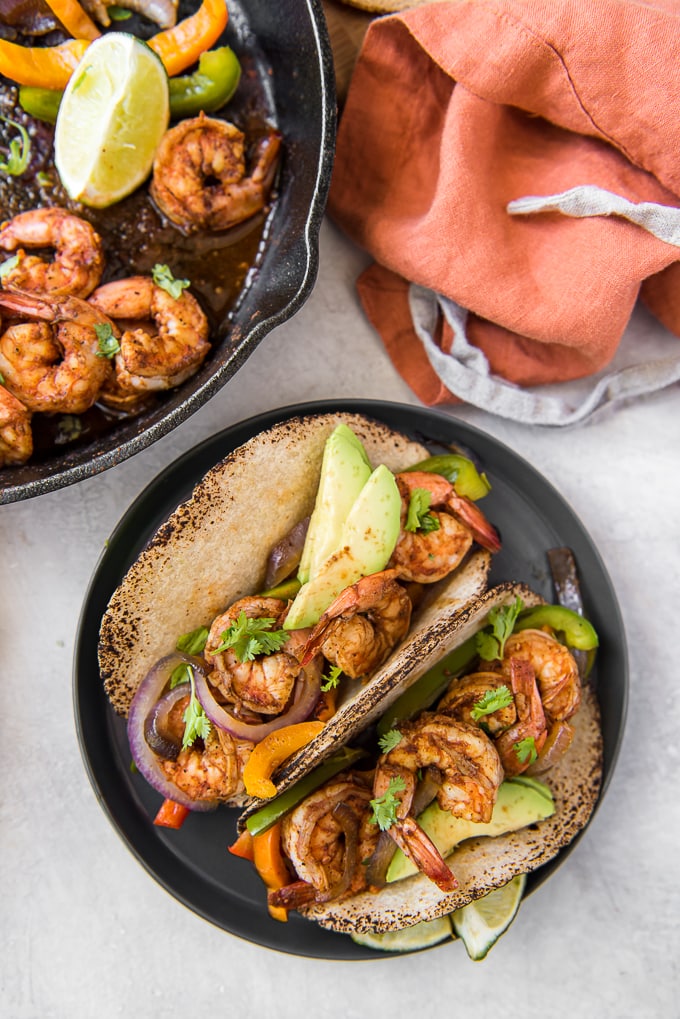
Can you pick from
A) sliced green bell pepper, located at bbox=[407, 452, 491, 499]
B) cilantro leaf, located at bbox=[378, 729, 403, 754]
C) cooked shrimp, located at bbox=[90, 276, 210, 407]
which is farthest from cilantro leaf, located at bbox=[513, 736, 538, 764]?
cooked shrimp, located at bbox=[90, 276, 210, 407]

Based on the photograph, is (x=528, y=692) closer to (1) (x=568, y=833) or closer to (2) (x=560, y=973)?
(1) (x=568, y=833)

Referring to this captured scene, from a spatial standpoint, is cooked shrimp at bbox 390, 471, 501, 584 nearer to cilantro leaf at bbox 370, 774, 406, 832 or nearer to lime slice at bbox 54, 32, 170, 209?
cilantro leaf at bbox 370, 774, 406, 832

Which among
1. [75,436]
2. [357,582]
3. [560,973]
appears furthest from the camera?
[560,973]

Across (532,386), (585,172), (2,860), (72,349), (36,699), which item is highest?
(585,172)

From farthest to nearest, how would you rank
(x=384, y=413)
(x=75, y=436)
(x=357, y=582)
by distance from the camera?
(x=384, y=413) < (x=75, y=436) < (x=357, y=582)

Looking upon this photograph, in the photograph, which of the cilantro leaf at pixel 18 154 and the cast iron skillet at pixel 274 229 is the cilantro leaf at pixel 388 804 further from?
the cilantro leaf at pixel 18 154

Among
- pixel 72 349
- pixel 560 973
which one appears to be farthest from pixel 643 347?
pixel 560 973

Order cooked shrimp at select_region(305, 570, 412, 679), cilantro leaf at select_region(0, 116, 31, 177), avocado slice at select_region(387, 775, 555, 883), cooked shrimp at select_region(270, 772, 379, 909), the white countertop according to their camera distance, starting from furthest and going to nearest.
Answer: the white countertop < cilantro leaf at select_region(0, 116, 31, 177) < avocado slice at select_region(387, 775, 555, 883) < cooked shrimp at select_region(270, 772, 379, 909) < cooked shrimp at select_region(305, 570, 412, 679)
